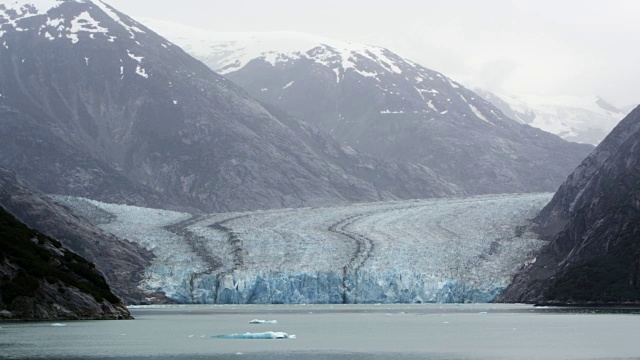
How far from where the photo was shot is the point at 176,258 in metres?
106

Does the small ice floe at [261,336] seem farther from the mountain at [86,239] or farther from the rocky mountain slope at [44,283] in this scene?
the mountain at [86,239]

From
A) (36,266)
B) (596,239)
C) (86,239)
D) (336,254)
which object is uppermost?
(36,266)

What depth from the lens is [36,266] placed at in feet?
217

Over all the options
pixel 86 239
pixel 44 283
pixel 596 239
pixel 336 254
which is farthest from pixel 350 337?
pixel 86 239

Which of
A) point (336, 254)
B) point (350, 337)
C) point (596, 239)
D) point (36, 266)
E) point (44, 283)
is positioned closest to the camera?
point (350, 337)

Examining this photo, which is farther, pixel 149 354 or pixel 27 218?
pixel 27 218

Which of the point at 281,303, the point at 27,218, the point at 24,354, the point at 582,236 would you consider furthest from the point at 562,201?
the point at 24,354

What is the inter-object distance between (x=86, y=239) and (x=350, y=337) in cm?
5852

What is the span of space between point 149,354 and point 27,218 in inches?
2682

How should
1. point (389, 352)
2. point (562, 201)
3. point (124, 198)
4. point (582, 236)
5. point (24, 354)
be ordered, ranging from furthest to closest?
point (124, 198)
point (562, 201)
point (582, 236)
point (389, 352)
point (24, 354)

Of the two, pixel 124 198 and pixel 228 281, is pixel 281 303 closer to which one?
pixel 228 281

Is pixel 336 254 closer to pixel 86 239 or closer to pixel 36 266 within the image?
pixel 86 239

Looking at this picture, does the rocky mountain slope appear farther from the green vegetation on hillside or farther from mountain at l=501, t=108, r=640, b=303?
mountain at l=501, t=108, r=640, b=303

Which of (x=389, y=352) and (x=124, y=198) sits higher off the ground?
(x=389, y=352)
